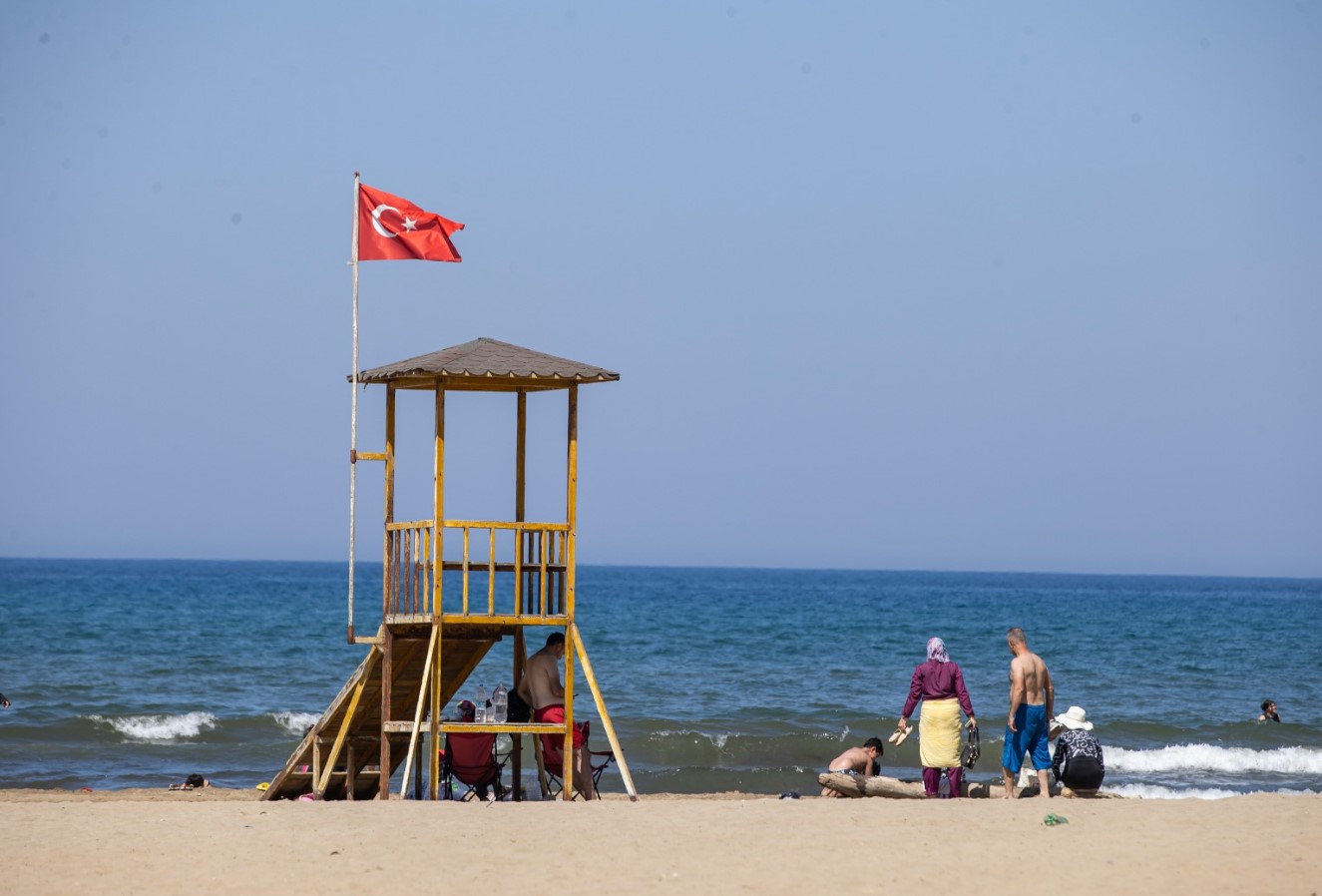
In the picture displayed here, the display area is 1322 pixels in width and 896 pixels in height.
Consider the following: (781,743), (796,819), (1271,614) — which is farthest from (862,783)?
(1271,614)

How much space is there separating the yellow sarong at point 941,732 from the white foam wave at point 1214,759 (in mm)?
8041

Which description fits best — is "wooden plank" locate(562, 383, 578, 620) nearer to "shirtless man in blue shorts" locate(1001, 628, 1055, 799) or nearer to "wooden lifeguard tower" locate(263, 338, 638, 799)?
"wooden lifeguard tower" locate(263, 338, 638, 799)

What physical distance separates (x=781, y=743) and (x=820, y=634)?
1136 inches

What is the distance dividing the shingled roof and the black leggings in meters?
5.37

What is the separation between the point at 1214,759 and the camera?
2250 cm

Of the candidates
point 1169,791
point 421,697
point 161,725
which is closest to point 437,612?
point 421,697

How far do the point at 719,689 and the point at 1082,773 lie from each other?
17.5 meters

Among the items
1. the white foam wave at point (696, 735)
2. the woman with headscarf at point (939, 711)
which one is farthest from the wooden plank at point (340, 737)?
the white foam wave at point (696, 735)

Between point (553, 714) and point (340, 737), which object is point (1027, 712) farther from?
point (340, 737)

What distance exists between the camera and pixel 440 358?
13992mm

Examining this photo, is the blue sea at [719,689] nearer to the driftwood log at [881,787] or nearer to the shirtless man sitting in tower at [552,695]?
the driftwood log at [881,787]

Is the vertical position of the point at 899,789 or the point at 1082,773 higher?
the point at 1082,773

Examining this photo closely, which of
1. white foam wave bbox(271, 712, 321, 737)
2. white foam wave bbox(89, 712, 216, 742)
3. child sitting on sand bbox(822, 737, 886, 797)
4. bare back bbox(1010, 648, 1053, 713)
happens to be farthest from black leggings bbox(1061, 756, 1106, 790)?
white foam wave bbox(89, 712, 216, 742)

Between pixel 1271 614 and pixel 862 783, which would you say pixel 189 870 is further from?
pixel 1271 614
